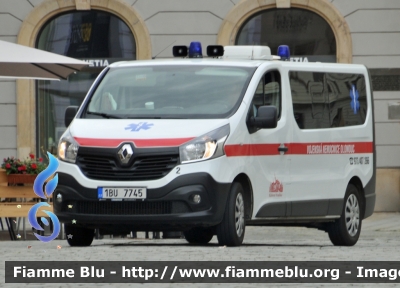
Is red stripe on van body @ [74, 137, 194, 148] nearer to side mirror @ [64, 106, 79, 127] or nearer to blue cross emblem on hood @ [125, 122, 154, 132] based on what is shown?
blue cross emblem on hood @ [125, 122, 154, 132]

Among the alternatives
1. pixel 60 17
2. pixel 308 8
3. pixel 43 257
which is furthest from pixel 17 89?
pixel 43 257

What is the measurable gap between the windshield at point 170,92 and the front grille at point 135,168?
0.62 metres

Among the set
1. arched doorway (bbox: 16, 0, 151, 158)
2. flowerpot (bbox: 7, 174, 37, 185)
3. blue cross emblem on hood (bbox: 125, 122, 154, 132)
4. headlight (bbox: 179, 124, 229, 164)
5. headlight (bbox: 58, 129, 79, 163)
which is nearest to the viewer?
headlight (bbox: 179, 124, 229, 164)

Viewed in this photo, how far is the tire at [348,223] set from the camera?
13531mm

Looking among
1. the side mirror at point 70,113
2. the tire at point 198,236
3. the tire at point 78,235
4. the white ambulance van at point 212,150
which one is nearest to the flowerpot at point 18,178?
the tire at point 198,236

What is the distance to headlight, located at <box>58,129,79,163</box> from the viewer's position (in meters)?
11.3

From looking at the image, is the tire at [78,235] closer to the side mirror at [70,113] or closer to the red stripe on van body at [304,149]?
the side mirror at [70,113]

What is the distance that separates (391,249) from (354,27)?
428 inches

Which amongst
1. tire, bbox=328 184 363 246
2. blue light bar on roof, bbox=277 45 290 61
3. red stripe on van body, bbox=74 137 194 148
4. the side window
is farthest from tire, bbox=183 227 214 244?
red stripe on van body, bbox=74 137 194 148

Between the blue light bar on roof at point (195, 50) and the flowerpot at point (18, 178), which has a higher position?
the blue light bar on roof at point (195, 50)

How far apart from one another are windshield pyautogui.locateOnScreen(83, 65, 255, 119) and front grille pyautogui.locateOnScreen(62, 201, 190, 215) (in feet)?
2.98

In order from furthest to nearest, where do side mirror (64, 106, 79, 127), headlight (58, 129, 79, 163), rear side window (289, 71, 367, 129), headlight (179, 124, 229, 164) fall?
rear side window (289, 71, 367, 129)
side mirror (64, 106, 79, 127)
headlight (58, 129, 79, 163)
headlight (179, 124, 229, 164)

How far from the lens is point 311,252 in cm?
1080

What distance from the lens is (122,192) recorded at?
11.1 meters
